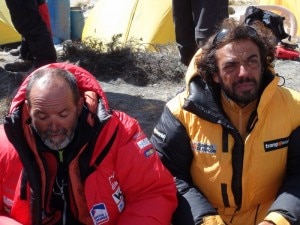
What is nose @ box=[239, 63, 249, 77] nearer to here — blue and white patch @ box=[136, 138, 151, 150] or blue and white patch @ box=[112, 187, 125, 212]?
blue and white patch @ box=[136, 138, 151, 150]

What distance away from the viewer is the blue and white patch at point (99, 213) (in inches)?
95.9

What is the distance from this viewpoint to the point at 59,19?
7953 millimetres

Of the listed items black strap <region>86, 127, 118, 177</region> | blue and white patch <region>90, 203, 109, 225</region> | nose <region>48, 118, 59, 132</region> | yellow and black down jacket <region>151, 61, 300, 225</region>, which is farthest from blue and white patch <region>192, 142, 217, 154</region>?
nose <region>48, 118, 59, 132</region>

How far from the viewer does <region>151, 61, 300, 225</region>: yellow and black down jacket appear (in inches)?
97.4

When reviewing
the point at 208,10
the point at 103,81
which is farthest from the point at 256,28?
the point at 103,81

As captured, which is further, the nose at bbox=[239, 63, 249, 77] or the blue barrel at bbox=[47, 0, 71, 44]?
the blue barrel at bbox=[47, 0, 71, 44]

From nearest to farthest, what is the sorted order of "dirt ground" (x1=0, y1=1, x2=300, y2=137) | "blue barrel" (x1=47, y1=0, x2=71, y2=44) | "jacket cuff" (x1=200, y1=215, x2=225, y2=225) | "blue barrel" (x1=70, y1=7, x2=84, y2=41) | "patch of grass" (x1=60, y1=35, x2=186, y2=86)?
"jacket cuff" (x1=200, y1=215, x2=225, y2=225) → "dirt ground" (x1=0, y1=1, x2=300, y2=137) → "patch of grass" (x1=60, y1=35, x2=186, y2=86) → "blue barrel" (x1=47, y1=0, x2=71, y2=44) → "blue barrel" (x1=70, y1=7, x2=84, y2=41)

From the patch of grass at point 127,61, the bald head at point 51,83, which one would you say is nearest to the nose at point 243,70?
the bald head at point 51,83

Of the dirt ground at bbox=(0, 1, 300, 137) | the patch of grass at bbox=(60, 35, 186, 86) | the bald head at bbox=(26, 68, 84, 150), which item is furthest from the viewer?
the patch of grass at bbox=(60, 35, 186, 86)

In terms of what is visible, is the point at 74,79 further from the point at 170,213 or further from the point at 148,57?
the point at 148,57

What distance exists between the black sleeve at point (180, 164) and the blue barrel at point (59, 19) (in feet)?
18.2

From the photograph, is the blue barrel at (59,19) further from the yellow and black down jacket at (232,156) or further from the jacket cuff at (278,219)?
the jacket cuff at (278,219)

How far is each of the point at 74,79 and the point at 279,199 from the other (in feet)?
3.40

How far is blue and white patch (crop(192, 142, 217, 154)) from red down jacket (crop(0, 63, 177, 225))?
0.19m
